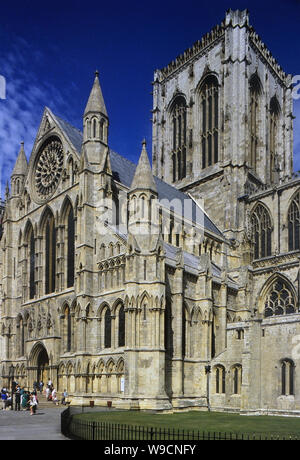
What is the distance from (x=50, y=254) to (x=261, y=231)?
2058cm

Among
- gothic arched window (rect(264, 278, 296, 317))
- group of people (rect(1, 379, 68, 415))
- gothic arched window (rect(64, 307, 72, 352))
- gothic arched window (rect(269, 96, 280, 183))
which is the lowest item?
group of people (rect(1, 379, 68, 415))

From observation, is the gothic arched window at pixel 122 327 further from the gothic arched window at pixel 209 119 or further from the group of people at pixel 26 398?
the gothic arched window at pixel 209 119

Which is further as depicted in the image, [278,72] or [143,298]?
[278,72]

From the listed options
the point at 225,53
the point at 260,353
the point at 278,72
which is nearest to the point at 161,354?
the point at 260,353

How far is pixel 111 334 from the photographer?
3841 centimetres

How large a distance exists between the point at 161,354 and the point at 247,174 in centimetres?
2828

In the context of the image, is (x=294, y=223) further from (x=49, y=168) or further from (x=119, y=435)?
(x=119, y=435)

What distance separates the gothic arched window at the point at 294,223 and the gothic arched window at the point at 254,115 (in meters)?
10.9

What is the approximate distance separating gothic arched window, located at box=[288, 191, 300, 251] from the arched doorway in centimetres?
2382

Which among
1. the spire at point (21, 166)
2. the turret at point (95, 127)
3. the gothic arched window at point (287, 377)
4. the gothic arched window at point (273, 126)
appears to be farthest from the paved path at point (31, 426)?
the gothic arched window at point (273, 126)

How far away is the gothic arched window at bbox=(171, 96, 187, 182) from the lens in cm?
6531

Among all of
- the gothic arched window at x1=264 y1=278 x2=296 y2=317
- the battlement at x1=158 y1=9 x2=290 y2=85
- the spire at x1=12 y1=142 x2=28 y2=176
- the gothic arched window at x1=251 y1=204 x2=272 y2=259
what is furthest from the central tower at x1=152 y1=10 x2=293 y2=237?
the spire at x1=12 y1=142 x2=28 y2=176

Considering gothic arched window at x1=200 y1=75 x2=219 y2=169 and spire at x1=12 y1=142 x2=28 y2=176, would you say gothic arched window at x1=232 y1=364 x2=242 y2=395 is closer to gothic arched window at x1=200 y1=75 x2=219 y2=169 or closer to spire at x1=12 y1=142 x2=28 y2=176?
spire at x1=12 y1=142 x2=28 y2=176
